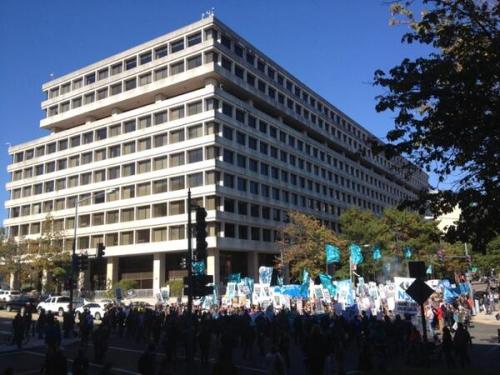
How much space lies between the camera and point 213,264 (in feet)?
183

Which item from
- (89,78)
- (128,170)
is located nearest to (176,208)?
(128,170)

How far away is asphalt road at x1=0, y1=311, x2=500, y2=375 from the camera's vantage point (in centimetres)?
1691

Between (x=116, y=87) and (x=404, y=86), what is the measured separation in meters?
62.7

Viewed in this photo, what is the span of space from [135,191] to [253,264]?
688 inches

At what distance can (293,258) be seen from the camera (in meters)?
53.9

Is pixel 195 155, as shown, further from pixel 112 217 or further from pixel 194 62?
pixel 112 217

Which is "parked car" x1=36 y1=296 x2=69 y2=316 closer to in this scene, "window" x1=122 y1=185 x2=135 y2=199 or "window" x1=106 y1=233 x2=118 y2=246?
"window" x1=106 y1=233 x2=118 y2=246

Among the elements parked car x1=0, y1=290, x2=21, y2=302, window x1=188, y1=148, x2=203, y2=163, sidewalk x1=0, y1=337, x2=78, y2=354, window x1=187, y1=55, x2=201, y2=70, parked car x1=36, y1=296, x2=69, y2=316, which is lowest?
sidewalk x1=0, y1=337, x2=78, y2=354

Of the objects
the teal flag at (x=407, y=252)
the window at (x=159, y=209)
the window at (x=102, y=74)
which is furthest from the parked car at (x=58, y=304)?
→ the window at (x=102, y=74)

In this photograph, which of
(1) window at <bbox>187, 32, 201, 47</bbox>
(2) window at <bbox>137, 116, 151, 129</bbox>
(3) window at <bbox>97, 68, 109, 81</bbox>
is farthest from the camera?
(3) window at <bbox>97, 68, 109, 81</bbox>

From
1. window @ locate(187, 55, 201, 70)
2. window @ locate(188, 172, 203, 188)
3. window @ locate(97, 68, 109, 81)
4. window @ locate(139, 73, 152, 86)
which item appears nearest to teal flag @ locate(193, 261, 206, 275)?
window @ locate(188, 172, 203, 188)

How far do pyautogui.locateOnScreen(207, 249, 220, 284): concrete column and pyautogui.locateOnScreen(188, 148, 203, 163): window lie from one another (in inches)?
417

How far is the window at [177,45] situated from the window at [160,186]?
16.8 meters

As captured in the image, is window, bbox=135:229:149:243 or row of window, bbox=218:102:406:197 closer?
window, bbox=135:229:149:243
